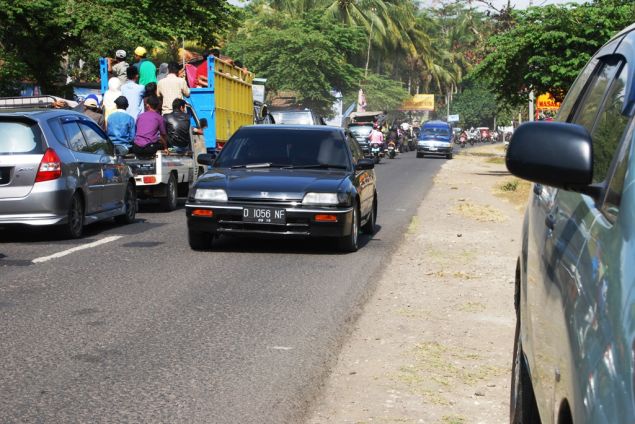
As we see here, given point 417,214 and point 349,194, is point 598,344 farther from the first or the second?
point 417,214

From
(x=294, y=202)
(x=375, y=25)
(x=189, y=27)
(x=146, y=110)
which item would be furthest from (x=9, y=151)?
(x=375, y=25)

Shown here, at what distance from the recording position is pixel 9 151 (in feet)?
42.9

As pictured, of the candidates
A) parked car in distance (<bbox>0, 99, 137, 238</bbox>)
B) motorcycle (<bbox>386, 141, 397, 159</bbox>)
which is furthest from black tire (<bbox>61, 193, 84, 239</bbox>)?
motorcycle (<bbox>386, 141, 397, 159</bbox>)

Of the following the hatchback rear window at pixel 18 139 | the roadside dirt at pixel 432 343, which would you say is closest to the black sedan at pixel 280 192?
the roadside dirt at pixel 432 343

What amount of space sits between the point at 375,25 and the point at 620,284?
7861 centimetres

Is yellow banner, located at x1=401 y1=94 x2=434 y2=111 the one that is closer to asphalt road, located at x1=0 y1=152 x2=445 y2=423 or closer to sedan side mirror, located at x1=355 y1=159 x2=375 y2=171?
sedan side mirror, located at x1=355 y1=159 x2=375 y2=171

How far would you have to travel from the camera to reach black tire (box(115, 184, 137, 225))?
15.9m

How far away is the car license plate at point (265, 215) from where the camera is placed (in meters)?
12.0

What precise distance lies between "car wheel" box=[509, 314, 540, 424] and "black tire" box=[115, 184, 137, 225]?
11810 millimetres

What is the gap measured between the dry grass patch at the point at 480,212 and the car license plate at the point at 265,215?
23.1 ft

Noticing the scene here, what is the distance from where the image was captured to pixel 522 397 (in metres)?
4.14

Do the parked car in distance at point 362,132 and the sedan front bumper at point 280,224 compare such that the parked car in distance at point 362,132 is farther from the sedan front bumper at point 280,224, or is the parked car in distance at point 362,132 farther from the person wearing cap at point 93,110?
the sedan front bumper at point 280,224

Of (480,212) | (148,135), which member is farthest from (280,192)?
(480,212)

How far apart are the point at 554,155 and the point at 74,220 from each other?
Answer: 37.0ft
